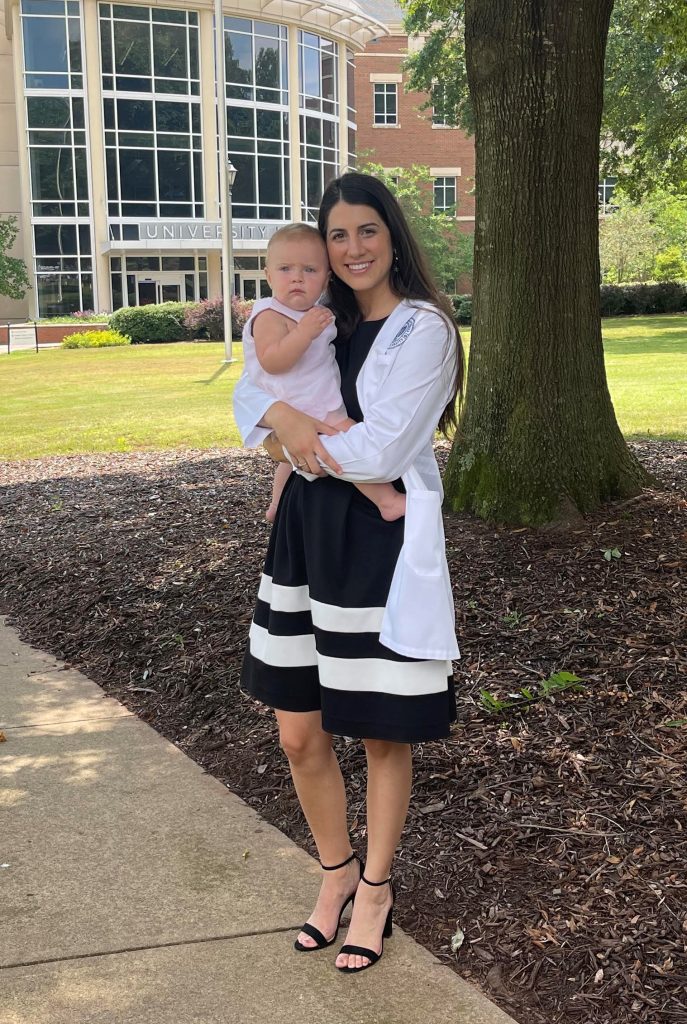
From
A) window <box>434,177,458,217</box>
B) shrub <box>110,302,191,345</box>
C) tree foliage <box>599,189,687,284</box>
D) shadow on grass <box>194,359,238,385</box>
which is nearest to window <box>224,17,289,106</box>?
window <box>434,177,458,217</box>

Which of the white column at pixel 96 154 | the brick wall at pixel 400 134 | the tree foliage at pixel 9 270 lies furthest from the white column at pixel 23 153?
the brick wall at pixel 400 134

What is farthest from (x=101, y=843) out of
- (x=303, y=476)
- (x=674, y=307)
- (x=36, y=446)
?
(x=674, y=307)

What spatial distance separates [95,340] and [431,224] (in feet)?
64.6

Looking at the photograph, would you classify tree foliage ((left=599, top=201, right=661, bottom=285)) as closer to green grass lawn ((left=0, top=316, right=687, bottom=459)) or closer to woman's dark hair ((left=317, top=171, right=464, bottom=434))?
green grass lawn ((left=0, top=316, right=687, bottom=459))

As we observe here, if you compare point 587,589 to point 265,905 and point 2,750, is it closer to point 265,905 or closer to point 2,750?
point 265,905

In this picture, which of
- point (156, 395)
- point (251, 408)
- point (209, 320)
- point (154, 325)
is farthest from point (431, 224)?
point (251, 408)

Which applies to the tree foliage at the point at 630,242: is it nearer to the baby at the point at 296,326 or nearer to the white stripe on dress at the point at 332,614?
the baby at the point at 296,326

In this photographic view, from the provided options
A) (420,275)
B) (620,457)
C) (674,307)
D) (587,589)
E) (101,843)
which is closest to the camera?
(420,275)

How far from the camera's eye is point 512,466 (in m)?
5.86

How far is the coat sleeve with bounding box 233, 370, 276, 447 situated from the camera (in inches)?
115

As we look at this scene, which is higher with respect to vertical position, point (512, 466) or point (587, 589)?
point (512, 466)

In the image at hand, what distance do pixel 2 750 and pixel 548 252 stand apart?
3704mm

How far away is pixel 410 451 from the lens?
2750 millimetres

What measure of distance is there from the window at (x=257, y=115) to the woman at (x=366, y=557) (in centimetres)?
4739
